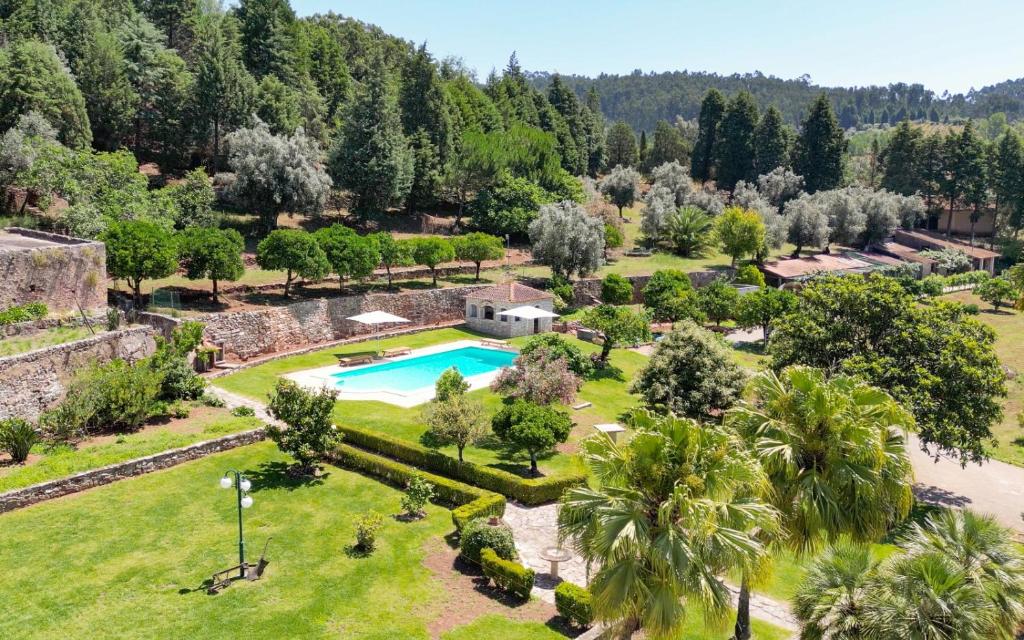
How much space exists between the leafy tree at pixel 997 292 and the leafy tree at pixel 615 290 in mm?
35458

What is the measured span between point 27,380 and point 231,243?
15.0m

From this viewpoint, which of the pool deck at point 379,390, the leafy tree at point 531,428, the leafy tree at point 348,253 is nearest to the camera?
the leafy tree at point 531,428

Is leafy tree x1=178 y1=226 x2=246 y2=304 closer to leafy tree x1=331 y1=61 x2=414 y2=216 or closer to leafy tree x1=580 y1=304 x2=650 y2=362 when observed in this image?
leafy tree x1=331 y1=61 x2=414 y2=216

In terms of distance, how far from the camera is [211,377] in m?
34.0

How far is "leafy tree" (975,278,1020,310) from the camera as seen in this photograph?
64.6m

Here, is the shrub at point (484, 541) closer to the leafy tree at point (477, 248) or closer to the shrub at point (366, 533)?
the shrub at point (366, 533)

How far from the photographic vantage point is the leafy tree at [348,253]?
4441 cm

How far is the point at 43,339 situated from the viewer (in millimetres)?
28766

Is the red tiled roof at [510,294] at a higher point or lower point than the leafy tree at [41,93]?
lower

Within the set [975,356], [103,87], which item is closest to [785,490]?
[975,356]

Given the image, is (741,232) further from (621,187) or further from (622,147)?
(622,147)

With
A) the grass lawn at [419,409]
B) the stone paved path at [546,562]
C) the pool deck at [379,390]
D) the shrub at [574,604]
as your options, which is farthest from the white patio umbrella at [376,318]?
the shrub at [574,604]

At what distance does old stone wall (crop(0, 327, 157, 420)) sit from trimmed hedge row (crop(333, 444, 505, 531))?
11.0 metres

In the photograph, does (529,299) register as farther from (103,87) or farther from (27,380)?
(103,87)
